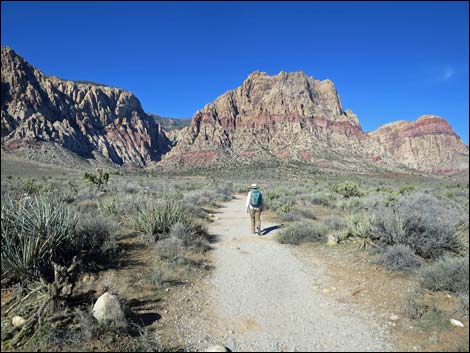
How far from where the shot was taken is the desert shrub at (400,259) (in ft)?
21.0

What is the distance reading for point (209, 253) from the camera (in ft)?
26.8

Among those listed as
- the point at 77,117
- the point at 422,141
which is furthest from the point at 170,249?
the point at 422,141

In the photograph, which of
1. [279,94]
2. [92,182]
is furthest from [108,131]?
[92,182]

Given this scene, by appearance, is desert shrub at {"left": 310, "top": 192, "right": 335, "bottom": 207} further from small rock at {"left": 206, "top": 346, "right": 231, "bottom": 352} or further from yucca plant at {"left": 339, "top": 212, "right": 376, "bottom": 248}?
small rock at {"left": 206, "top": 346, "right": 231, "bottom": 352}

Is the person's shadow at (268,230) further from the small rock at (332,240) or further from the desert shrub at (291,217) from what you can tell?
the small rock at (332,240)

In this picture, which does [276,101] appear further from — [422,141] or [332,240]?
[332,240]

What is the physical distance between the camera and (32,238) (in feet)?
17.8

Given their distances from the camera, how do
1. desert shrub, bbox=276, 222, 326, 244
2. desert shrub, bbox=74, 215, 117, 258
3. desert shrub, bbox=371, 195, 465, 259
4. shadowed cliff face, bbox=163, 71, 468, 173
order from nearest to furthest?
desert shrub, bbox=74, 215, 117, 258
desert shrub, bbox=371, 195, 465, 259
desert shrub, bbox=276, 222, 326, 244
shadowed cliff face, bbox=163, 71, 468, 173

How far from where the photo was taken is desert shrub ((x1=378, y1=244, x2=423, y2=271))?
6387 millimetres

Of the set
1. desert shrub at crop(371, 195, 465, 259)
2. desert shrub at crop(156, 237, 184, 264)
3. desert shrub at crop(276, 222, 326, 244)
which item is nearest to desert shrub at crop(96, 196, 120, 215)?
desert shrub at crop(156, 237, 184, 264)

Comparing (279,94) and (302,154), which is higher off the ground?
(279,94)

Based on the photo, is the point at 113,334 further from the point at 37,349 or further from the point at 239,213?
the point at 239,213

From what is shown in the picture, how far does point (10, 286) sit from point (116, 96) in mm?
161326

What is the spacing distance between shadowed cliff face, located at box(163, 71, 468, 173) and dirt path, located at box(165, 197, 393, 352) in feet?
256
